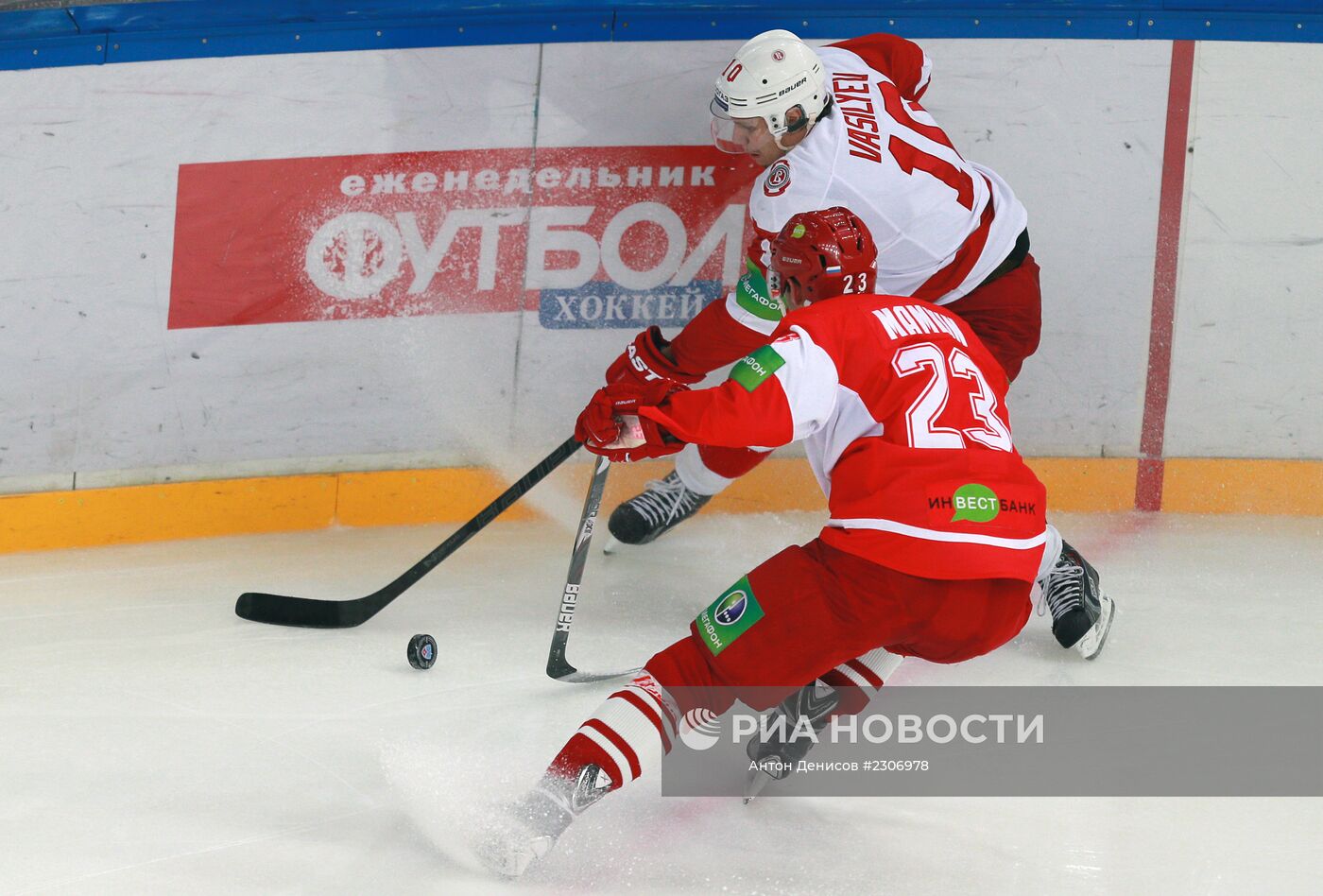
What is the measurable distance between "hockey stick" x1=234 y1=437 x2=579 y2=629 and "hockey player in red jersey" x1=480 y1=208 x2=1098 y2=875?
36.3 inches

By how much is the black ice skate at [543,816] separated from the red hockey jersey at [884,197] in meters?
1.29

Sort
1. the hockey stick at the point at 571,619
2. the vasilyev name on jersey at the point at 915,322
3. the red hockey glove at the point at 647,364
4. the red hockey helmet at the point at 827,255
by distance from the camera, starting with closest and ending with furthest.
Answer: the vasilyev name on jersey at the point at 915,322 → the red hockey helmet at the point at 827,255 → the hockey stick at the point at 571,619 → the red hockey glove at the point at 647,364

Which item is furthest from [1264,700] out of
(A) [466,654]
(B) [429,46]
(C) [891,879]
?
(B) [429,46]

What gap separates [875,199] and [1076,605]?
2.94 feet

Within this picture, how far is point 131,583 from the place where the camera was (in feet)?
10.3

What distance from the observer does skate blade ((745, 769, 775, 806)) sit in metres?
2.25

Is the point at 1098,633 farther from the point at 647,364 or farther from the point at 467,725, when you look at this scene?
the point at 467,725

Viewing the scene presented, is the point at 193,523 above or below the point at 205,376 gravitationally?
below

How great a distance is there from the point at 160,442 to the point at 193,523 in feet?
0.69

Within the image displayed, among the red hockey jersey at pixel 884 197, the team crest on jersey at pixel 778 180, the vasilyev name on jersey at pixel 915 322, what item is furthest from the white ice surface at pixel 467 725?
the team crest on jersey at pixel 778 180

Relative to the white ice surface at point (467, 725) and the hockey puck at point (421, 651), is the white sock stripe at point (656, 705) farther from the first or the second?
the hockey puck at point (421, 651)

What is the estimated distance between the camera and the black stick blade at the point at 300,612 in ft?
9.52

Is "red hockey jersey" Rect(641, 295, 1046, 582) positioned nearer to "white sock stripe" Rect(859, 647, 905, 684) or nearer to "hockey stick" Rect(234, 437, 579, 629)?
"white sock stripe" Rect(859, 647, 905, 684)

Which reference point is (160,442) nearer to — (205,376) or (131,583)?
(205,376)
